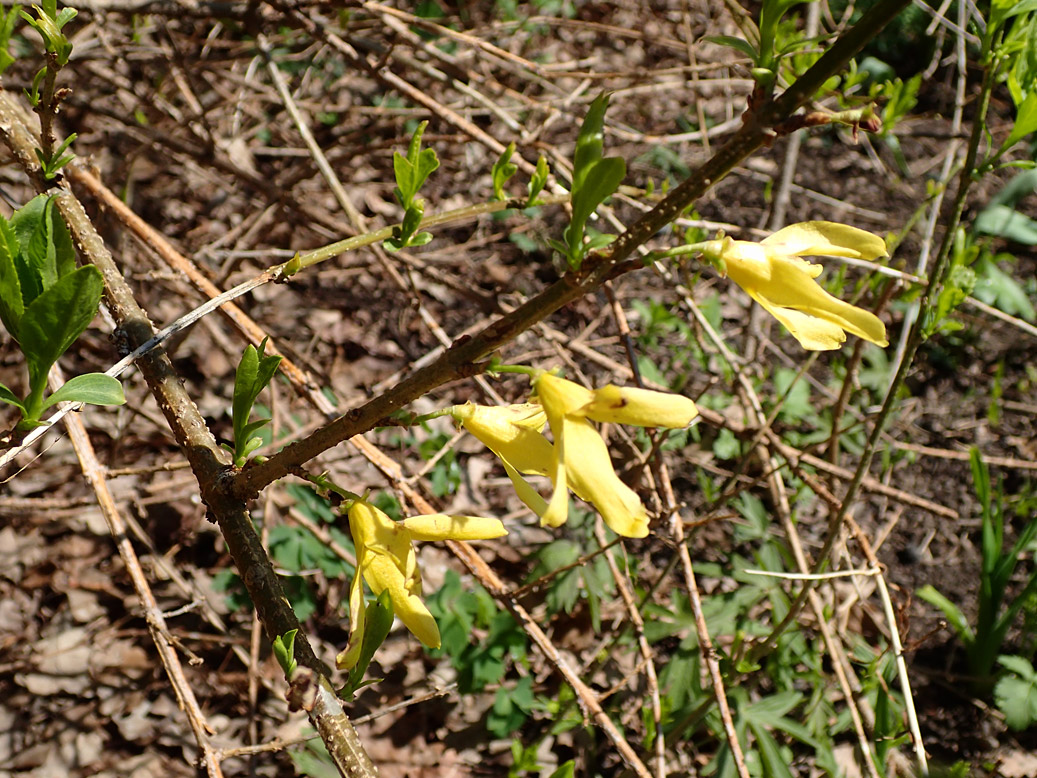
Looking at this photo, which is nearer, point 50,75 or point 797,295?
point 797,295

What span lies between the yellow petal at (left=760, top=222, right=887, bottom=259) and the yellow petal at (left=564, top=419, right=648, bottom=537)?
350mm

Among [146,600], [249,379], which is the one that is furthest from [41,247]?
[146,600]

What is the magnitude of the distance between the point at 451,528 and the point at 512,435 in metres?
0.18

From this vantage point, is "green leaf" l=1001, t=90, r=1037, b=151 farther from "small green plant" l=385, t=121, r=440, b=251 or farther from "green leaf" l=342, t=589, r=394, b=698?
Result: "green leaf" l=342, t=589, r=394, b=698

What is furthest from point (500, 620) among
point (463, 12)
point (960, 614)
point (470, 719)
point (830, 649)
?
point (463, 12)

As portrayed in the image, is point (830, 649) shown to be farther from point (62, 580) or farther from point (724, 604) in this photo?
point (62, 580)

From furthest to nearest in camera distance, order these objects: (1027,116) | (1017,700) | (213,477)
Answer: (1017,700)
(1027,116)
(213,477)

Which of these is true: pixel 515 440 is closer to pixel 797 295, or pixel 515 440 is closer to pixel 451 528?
pixel 451 528

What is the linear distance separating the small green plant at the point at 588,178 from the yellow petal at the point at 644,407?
0.53 feet

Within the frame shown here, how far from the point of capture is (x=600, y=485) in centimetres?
94

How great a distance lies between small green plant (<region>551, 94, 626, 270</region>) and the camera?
907mm

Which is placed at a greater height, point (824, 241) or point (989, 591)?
point (824, 241)

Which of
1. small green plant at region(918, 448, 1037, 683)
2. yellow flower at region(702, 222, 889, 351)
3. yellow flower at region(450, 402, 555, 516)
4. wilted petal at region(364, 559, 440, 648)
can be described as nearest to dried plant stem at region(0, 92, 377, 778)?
wilted petal at region(364, 559, 440, 648)

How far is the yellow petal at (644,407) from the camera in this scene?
3.04 feet
